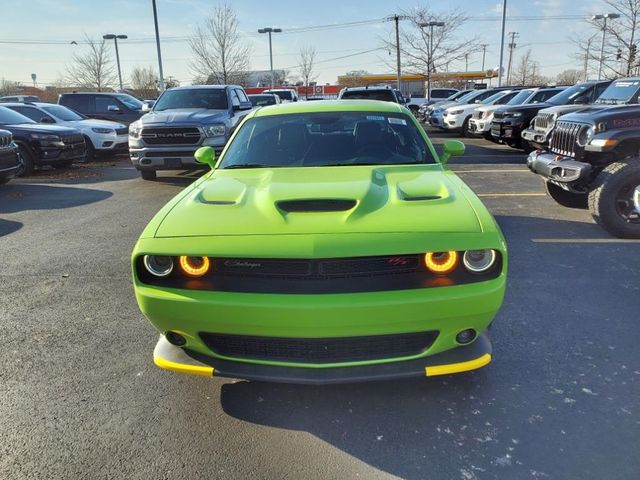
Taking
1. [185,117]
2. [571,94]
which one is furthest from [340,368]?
[571,94]

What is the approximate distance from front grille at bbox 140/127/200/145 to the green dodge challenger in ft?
23.1

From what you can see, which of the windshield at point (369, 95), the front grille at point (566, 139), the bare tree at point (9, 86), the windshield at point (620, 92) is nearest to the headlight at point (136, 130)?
the windshield at point (369, 95)

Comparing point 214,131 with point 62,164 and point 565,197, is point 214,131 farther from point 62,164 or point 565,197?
point 565,197

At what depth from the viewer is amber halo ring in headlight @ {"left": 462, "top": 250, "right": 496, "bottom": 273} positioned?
2.47 meters

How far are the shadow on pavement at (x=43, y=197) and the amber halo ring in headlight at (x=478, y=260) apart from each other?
24.4ft

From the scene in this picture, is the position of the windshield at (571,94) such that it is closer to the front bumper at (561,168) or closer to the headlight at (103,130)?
the front bumper at (561,168)

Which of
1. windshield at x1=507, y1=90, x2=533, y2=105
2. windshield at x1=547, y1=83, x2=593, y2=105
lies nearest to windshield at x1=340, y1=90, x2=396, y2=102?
windshield at x1=507, y1=90, x2=533, y2=105

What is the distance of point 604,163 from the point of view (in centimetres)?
610

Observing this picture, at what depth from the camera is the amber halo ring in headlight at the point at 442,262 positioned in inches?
97.5

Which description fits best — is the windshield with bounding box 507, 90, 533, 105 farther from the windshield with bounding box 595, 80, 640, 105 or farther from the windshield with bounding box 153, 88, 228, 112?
the windshield with bounding box 153, 88, 228, 112

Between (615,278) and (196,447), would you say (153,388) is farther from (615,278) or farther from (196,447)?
(615,278)

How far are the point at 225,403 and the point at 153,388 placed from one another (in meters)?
0.49

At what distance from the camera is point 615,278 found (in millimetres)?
4465

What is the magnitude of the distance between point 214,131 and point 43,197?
328cm
